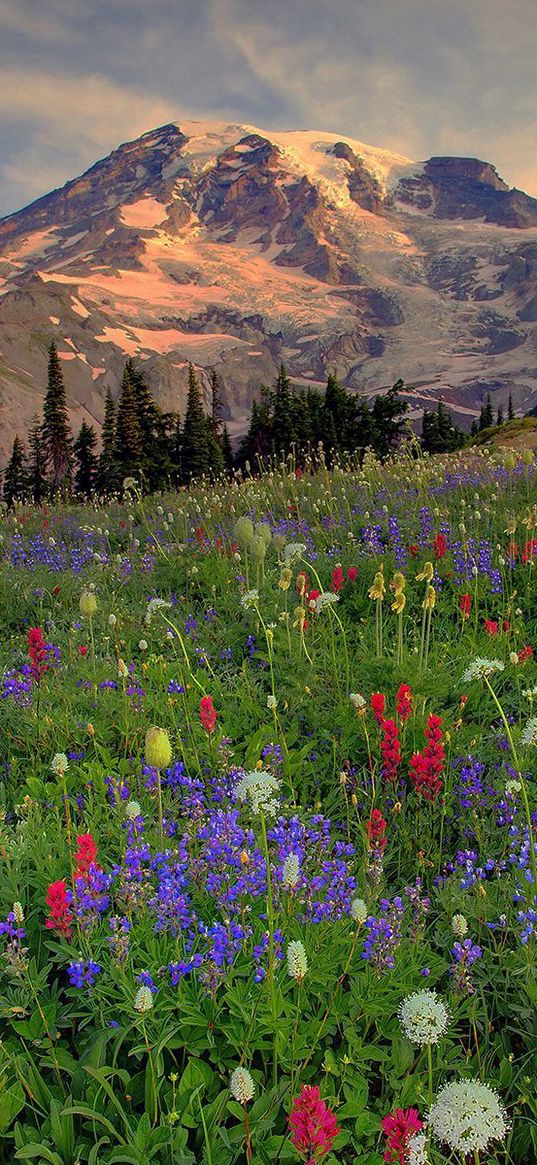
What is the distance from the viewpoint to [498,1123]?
5.68 ft

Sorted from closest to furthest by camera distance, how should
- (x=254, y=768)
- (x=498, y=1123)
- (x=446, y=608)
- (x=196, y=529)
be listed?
(x=498, y=1123)
(x=254, y=768)
(x=446, y=608)
(x=196, y=529)

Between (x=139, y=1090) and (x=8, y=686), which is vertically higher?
(x=8, y=686)

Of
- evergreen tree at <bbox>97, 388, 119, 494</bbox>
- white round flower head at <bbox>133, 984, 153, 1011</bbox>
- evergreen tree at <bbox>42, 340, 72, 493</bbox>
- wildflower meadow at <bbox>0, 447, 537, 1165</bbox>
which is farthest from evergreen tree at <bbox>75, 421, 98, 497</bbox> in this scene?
white round flower head at <bbox>133, 984, 153, 1011</bbox>

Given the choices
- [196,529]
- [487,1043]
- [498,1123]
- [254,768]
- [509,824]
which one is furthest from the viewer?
[196,529]

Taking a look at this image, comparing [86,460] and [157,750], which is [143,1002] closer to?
[157,750]

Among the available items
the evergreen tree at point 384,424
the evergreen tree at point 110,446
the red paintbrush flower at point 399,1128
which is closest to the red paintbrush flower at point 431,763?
the red paintbrush flower at point 399,1128

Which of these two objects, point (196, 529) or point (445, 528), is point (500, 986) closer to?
point (445, 528)

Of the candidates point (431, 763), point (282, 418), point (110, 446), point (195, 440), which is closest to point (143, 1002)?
point (431, 763)

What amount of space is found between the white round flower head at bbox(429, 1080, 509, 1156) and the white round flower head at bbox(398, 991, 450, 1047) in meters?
0.15

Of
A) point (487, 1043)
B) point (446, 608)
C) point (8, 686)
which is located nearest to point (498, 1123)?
point (487, 1043)

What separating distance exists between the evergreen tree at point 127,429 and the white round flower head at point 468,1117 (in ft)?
168

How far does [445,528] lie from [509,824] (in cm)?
464

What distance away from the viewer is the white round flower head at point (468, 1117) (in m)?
1.71

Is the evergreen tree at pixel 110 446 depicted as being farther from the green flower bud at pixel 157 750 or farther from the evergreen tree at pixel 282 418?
the green flower bud at pixel 157 750
